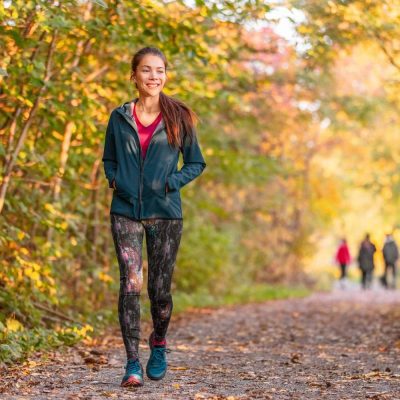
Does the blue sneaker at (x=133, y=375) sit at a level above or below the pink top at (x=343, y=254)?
above

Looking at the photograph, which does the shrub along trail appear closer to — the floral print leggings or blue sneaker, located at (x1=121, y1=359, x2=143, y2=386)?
blue sneaker, located at (x1=121, y1=359, x2=143, y2=386)

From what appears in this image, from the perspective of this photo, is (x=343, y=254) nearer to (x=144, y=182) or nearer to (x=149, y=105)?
(x=149, y=105)

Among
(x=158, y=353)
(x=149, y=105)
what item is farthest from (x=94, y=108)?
(x=158, y=353)

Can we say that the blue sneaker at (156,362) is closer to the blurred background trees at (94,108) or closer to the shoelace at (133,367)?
the shoelace at (133,367)

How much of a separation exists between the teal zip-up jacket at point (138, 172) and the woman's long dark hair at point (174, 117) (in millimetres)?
47

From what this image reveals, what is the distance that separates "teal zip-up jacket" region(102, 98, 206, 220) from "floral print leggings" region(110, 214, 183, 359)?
0.26 ft

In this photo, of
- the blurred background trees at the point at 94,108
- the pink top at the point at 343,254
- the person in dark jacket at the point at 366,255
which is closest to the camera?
A: the blurred background trees at the point at 94,108

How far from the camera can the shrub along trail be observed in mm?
5746

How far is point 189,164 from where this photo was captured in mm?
5965

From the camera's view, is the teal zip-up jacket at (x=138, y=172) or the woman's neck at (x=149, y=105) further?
the woman's neck at (x=149, y=105)

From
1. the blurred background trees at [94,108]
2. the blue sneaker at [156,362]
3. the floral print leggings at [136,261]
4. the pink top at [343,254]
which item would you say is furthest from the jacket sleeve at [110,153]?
the pink top at [343,254]

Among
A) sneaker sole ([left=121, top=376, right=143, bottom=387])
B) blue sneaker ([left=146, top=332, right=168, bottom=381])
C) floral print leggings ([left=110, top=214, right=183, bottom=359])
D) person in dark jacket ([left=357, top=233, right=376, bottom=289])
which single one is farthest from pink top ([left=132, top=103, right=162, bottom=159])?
person in dark jacket ([left=357, top=233, right=376, bottom=289])

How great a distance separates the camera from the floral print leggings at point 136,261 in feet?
18.7

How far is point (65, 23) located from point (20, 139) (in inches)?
58.7
